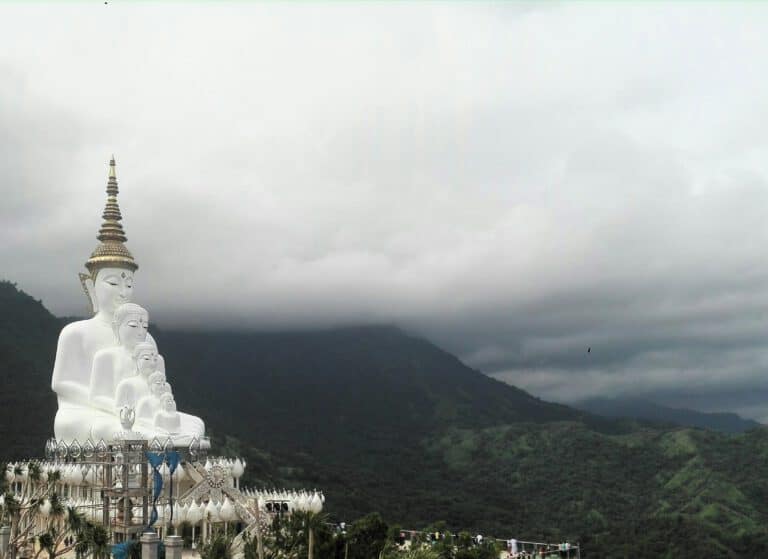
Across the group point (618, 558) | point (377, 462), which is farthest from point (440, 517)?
point (377, 462)

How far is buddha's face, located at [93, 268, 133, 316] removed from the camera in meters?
39.2

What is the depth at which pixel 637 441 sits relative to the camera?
8362 cm

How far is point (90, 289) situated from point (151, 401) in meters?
9.20

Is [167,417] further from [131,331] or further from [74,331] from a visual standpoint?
[74,331]

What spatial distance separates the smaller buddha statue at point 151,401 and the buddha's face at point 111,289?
240 inches

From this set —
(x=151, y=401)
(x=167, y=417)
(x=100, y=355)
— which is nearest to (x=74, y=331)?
(x=100, y=355)

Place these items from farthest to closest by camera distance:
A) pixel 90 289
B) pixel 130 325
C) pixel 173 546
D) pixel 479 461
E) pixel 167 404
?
pixel 479 461, pixel 90 289, pixel 130 325, pixel 167 404, pixel 173 546

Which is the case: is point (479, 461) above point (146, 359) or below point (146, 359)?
below

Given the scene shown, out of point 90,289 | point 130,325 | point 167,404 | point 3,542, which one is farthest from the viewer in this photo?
point 90,289

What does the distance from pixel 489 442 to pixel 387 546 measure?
70.3 metres

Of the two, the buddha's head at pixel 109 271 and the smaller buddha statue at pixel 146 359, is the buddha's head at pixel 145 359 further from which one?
the buddha's head at pixel 109 271

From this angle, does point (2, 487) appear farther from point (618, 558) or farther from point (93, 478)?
point (618, 558)

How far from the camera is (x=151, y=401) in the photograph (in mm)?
33781

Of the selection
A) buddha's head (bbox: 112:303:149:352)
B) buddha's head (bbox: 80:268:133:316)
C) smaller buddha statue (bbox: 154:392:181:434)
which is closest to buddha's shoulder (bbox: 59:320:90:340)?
buddha's head (bbox: 80:268:133:316)
